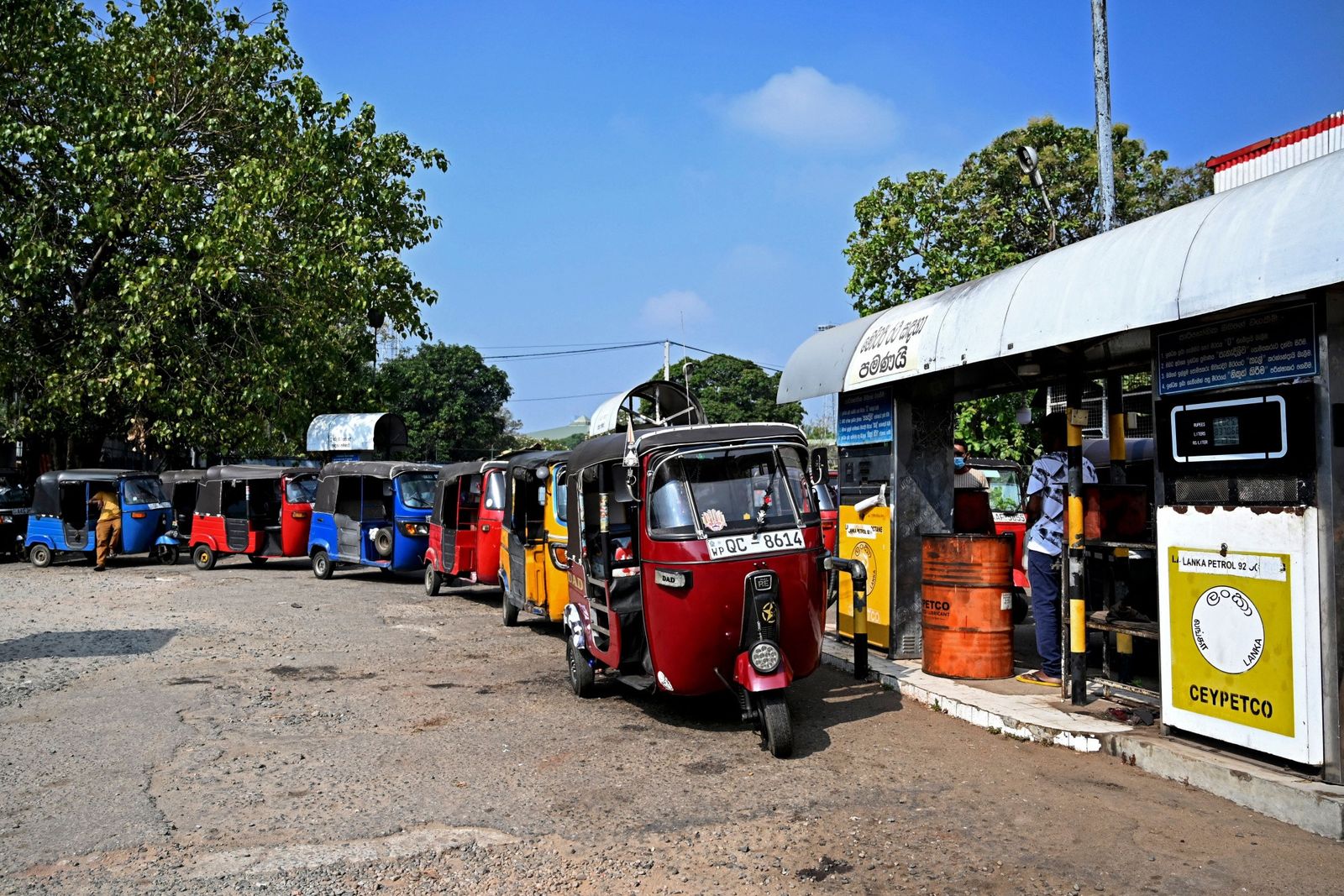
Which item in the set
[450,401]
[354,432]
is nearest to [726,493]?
[354,432]

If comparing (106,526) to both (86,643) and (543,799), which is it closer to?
(86,643)

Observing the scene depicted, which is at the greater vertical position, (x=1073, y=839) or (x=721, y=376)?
(x=721, y=376)

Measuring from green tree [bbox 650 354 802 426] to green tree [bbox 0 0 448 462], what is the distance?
4054 centimetres

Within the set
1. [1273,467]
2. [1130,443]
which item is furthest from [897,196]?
[1273,467]

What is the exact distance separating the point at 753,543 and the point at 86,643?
8512 millimetres

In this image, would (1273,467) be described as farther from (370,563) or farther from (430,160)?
(430,160)

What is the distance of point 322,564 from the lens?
1991cm

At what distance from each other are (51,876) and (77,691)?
4801 millimetres

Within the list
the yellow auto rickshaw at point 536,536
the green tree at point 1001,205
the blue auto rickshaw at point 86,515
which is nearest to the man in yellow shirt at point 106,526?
the blue auto rickshaw at point 86,515

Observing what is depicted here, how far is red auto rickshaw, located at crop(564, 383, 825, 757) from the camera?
23.0 feet

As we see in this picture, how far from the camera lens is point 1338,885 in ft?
14.5

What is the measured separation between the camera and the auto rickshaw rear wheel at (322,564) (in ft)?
65.0

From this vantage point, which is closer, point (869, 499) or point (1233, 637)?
point (1233, 637)

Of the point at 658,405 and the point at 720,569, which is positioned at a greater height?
the point at 658,405
